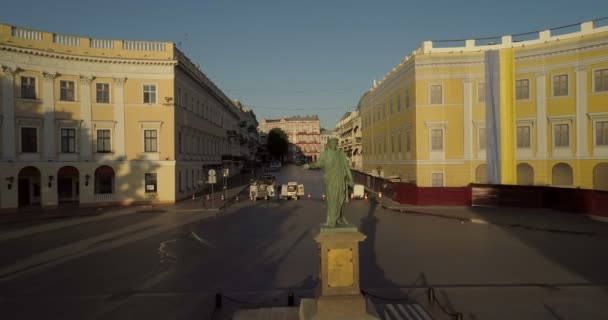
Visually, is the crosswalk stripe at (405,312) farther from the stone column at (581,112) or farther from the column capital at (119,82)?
the column capital at (119,82)

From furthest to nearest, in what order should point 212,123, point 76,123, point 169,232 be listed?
point 212,123, point 76,123, point 169,232

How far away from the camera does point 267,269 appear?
1280 centimetres

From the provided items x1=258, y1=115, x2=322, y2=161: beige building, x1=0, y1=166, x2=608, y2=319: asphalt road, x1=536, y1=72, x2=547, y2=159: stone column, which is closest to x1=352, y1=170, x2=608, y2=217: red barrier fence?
x1=536, y1=72, x2=547, y2=159: stone column

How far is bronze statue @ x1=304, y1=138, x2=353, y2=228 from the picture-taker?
8.12 m

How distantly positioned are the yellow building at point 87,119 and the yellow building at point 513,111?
20.6m

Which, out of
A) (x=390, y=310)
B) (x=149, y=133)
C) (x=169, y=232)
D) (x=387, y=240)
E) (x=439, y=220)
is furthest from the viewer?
(x=149, y=133)

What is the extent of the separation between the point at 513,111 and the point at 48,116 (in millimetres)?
34878

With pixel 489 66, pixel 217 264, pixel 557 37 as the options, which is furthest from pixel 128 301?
pixel 557 37

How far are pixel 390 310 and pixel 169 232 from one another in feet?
45.4

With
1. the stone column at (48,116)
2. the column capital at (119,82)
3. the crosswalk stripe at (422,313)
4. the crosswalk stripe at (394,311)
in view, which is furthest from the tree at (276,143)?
the crosswalk stripe at (422,313)

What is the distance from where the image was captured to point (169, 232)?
65.2 ft

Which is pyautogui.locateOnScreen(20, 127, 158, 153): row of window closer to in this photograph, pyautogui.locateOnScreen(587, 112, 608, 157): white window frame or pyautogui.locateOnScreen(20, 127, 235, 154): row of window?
pyautogui.locateOnScreen(20, 127, 235, 154): row of window

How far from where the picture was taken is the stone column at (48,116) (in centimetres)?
2833

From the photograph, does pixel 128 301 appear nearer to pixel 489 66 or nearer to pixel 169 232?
pixel 169 232
